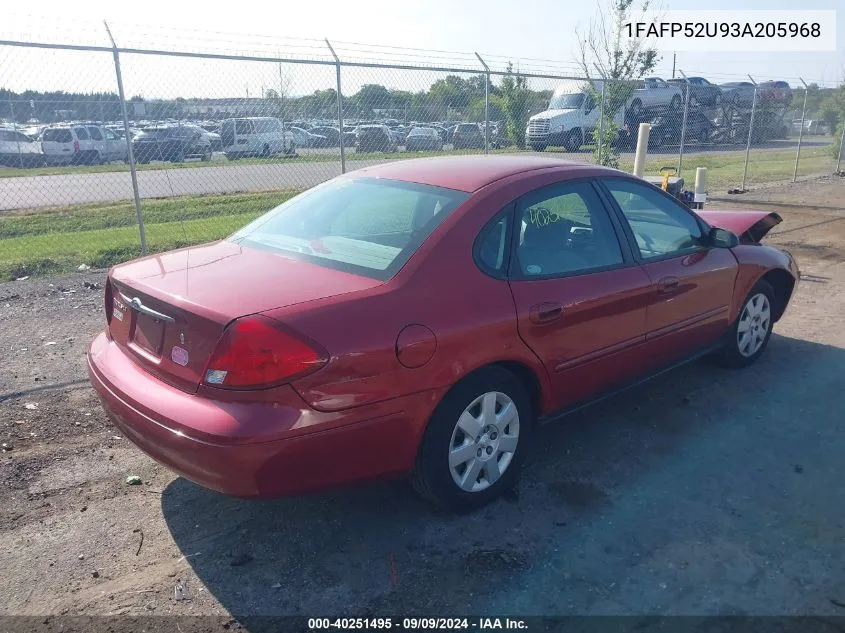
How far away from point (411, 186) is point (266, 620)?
2.19 m

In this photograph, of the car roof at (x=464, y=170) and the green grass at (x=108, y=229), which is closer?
the car roof at (x=464, y=170)

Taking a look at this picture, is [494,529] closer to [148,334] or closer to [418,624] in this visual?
[418,624]

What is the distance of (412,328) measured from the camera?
2.96 metres

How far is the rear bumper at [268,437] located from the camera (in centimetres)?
268

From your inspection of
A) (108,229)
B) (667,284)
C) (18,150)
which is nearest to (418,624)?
(667,284)

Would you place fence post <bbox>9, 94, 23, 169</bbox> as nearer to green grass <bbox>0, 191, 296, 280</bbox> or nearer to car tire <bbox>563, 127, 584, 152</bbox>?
green grass <bbox>0, 191, 296, 280</bbox>

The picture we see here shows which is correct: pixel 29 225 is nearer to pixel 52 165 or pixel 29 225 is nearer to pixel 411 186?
pixel 52 165

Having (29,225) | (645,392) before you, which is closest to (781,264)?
(645,392)

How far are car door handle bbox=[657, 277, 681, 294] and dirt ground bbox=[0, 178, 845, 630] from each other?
85cm

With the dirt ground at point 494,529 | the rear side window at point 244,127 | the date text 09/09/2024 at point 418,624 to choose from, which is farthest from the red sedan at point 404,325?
the rear side window at point 244,127

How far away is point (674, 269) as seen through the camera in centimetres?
430

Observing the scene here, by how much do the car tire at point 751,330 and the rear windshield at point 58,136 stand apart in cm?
777

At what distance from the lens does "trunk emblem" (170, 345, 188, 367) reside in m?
2.90

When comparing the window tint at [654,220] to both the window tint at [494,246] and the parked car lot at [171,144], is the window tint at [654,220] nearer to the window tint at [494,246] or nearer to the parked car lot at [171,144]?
the window tint at [494,246]
